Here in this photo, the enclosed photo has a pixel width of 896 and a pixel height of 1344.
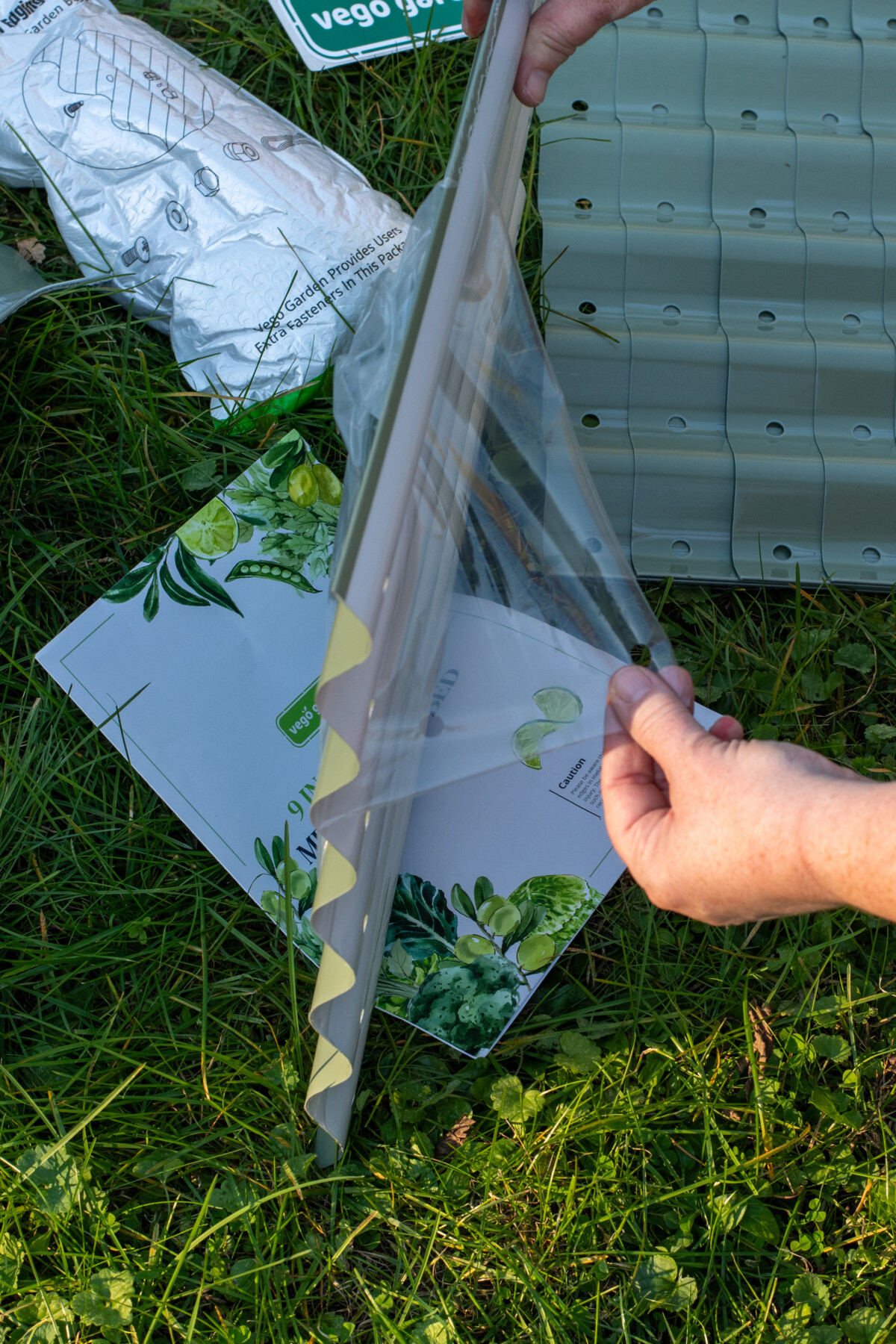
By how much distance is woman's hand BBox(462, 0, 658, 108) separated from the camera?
2.99 feet

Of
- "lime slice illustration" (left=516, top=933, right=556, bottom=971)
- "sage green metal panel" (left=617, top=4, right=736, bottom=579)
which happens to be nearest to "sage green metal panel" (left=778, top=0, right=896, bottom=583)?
"sage green metal panel" (left=617, top=4, right=736, bottom=579)

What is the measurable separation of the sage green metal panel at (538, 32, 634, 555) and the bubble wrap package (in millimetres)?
236

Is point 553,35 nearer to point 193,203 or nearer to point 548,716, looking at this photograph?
point 193,203

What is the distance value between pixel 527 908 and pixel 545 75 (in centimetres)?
86

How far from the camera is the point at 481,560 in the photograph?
2.62 ft

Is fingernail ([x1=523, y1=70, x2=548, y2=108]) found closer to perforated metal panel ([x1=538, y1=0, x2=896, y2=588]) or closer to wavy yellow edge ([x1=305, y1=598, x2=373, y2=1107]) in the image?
perforated metal panel ([x1=538, y1=0, x2=896, y2=588])

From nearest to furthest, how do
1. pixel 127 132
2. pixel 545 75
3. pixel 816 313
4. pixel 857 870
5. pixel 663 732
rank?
pixel 857 870, pixel 663 732, pixel 545 75, pixel 127 132, pixel 816 313

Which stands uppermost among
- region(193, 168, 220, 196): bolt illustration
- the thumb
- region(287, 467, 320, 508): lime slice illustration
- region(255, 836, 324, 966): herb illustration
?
region(193, 168, 220, 196): bolt illustration

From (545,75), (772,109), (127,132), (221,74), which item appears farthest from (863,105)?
(127,132)

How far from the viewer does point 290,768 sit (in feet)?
3.42

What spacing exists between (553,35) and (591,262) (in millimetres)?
354

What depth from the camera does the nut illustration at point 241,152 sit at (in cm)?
112

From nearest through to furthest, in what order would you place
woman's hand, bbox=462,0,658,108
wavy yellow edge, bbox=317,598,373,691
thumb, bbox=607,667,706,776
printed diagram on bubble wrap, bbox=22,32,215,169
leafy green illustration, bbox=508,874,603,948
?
wavy yellow edge, bbox=317,598,373,691 < thumb, bbox=607,667,706,776 < woman's hand, bbox=462,0,658,108 < leafy green illustration, bbox=508,874,603,948 < printed diagram on bubble wrap, bbox=22,32,215,169

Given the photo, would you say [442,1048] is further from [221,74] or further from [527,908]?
[221,74]
